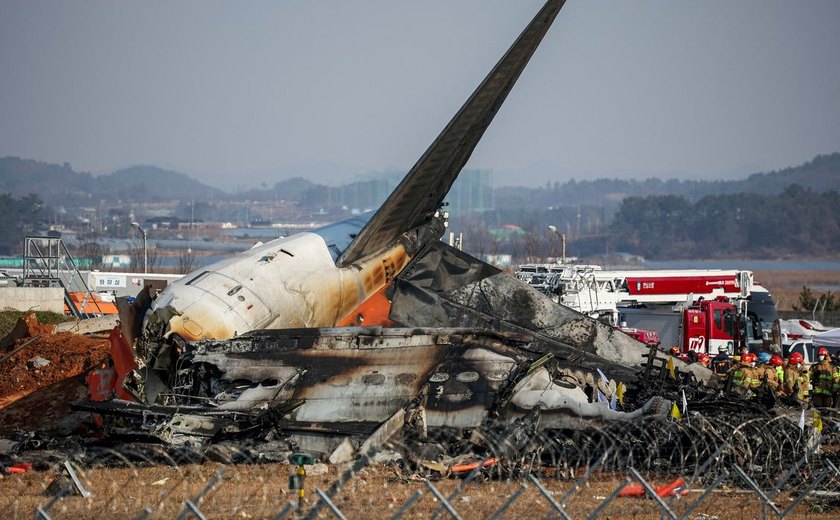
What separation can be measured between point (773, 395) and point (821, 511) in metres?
7.60

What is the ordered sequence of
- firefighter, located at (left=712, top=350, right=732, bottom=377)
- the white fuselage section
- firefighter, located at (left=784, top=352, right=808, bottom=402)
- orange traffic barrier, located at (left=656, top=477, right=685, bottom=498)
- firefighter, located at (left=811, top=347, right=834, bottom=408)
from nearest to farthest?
orange traffic barrier, located at (left=656, top=477, right=685, bottom=498)
the white fuselage section
firefighter, located at (left=811, top=347, right=834, bottom=408)
firefighter, located at (left=784, top=352, right=808, bottom=402)
firefighter, located at (left=712, top=350, right=732, bottom=377)

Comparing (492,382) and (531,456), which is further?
(492,382)

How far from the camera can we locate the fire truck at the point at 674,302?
4156cm

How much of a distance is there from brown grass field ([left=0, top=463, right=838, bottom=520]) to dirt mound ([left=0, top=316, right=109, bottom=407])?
41.0 ft

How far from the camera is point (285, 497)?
49.8 feet

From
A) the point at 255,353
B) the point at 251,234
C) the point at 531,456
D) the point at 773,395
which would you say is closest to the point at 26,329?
the point at 255,353

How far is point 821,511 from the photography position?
15602 mm

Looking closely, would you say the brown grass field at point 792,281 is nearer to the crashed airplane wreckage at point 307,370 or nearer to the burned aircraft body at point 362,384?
the crashed airplane wreckage at point 307,370

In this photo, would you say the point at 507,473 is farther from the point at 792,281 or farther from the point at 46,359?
the point at 792,281

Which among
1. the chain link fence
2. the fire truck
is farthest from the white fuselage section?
the fire truck

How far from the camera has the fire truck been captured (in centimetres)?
4156

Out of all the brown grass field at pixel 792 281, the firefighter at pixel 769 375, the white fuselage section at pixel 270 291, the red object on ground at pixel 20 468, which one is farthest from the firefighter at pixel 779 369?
the brown grass field at pixel 792 281

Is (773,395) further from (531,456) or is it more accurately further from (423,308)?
(423,308)

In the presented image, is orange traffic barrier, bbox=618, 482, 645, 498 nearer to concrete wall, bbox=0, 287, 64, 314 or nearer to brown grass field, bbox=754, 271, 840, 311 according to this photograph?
concrete wall, bbox=0, 287, 64, 314
